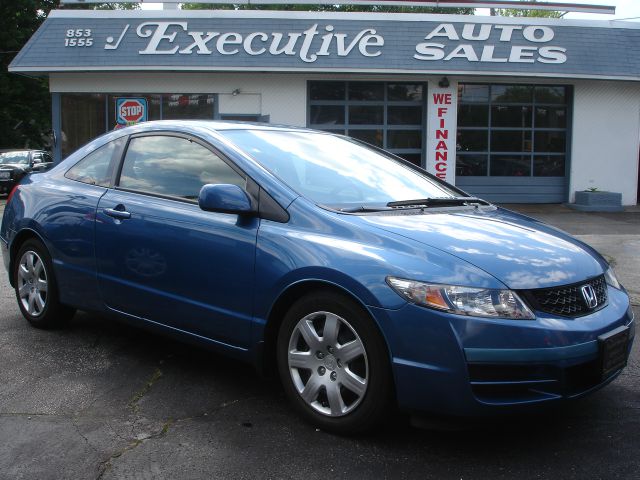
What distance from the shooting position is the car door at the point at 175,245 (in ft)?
12.1

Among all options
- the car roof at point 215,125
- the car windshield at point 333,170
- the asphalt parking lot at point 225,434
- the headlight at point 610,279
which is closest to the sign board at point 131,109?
the car roof at point 215,125

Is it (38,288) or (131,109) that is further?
(131,109)

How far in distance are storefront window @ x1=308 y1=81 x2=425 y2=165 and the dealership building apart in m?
0.04

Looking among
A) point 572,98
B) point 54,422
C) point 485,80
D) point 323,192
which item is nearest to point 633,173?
point 572,98

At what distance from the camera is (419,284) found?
302 cm

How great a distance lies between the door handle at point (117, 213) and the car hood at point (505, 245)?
1.65 meters

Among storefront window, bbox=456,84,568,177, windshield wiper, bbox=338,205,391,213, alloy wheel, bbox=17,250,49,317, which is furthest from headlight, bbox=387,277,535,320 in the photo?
storefront window, bbox=456,84,568,177

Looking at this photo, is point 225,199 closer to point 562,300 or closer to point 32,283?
point 562,300

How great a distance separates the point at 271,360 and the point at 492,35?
15018mm

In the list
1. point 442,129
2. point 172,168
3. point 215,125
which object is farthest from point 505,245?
point 442,129

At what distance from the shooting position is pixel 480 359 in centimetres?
289

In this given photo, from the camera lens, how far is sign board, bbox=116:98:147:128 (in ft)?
57.2

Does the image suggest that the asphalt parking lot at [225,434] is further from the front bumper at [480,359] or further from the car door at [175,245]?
the car door at [175,245]

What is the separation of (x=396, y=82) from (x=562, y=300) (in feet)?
49.7
